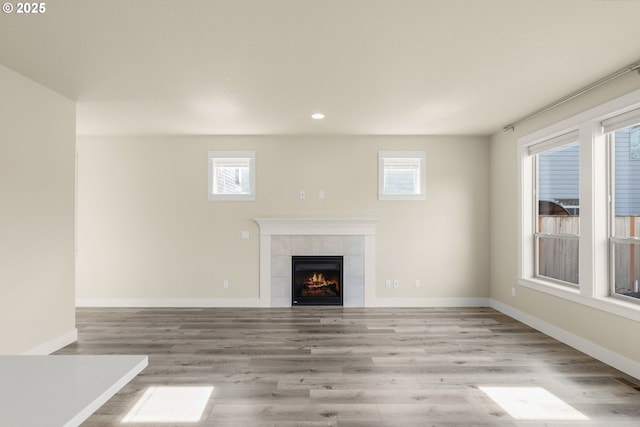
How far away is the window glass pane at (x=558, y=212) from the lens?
13.2 feet

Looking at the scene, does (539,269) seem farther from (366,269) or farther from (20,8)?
(20,8)

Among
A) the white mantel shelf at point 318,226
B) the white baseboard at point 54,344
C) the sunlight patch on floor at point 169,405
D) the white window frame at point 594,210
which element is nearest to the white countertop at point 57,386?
the sunlight patch on floor at point 169,405

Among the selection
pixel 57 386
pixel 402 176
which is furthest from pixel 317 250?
pixel 57 386

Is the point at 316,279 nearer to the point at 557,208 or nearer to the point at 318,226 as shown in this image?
the point at 318,226

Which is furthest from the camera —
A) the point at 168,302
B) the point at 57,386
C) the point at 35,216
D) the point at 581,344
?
the point at 168,302

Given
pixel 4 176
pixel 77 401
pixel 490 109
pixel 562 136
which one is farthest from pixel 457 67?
pixel 4 176

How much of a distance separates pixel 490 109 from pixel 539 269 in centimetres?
223

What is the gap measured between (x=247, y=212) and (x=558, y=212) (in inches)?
170

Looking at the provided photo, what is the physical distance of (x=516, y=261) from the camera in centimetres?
506

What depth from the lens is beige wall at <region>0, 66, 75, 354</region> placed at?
10.6 feet

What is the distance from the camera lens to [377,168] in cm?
581

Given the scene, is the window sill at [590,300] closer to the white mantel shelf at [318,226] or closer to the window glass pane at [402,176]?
the window glass pane at [402,176]

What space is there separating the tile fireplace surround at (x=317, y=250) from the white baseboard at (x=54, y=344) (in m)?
2.50

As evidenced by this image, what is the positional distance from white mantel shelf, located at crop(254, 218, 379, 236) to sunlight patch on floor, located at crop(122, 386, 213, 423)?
308 centimetres
